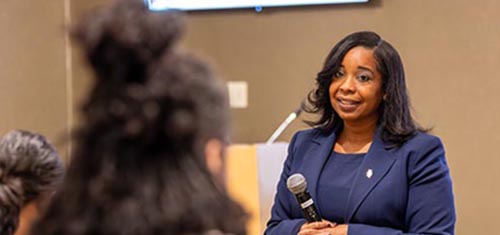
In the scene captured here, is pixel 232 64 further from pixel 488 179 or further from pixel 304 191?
pixel 304 191

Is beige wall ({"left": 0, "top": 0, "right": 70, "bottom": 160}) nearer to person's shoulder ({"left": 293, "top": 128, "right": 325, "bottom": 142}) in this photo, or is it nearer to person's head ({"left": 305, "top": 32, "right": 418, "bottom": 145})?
person's shoulder ({"left": 293, "top": 128, "right": 325, "bottom": 142})

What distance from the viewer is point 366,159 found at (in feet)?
6.60

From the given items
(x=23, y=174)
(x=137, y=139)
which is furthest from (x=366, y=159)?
(x=137, y=139)

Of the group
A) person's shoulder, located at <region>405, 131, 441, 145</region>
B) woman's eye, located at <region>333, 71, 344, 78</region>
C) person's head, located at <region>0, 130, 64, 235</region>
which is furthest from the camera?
woman's eye, located at <region>333, 71, 344, 78</region>

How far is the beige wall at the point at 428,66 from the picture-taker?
328 centimetres

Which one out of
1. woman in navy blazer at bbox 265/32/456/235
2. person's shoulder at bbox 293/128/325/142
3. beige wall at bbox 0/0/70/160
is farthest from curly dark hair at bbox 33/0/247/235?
beige wall at bbox 0/0/70/160

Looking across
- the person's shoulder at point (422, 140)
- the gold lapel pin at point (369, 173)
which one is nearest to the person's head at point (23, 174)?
the gold lapel pin at point (369, 173)

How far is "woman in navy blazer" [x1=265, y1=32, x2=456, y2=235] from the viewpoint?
1919mm

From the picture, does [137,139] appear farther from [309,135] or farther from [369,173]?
[309,135]

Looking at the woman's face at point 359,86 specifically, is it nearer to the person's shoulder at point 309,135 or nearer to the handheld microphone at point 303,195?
the person's shoulder at point 309,135

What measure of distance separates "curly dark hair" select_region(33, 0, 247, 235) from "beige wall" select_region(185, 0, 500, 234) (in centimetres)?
267

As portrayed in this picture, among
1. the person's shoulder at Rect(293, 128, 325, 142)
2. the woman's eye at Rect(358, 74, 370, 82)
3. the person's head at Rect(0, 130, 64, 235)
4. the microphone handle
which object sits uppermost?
the woman's eye at Rect(358, 74, 370, 82)

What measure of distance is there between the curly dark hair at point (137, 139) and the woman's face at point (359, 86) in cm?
144

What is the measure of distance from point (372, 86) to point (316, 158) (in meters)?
0.27
